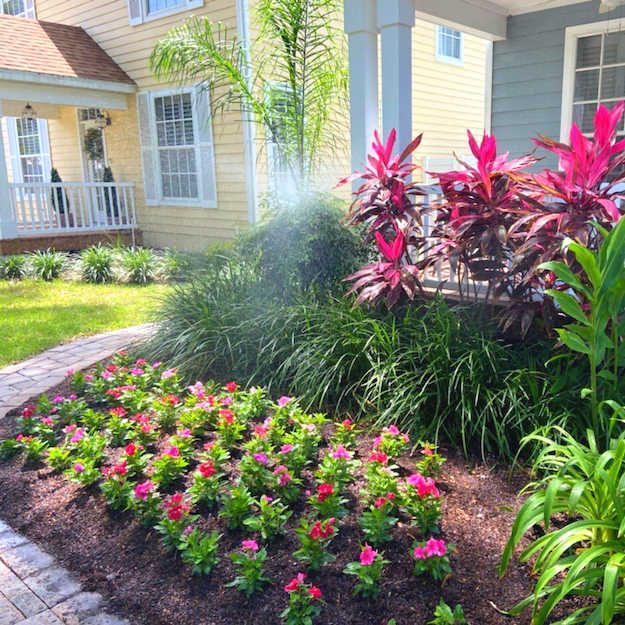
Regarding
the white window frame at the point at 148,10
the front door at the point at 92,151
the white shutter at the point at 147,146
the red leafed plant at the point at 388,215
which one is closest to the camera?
the red leafed plant at the point at 388,215

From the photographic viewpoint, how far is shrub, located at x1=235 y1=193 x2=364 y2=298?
13.6ft

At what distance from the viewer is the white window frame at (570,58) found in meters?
6.04

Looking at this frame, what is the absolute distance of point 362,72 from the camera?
177 inches

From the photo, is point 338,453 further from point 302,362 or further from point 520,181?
point 520,181

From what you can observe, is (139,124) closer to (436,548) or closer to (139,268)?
(139,268)

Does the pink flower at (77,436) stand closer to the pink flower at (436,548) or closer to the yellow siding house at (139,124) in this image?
the pink flower at (436,548)

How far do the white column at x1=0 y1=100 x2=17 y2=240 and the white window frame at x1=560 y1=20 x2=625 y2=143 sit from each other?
25.1ft

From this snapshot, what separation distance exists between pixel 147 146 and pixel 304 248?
7197mm

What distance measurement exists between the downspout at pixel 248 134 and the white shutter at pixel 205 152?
2.35 ft

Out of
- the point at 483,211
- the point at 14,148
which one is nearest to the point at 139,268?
the point at 483,211

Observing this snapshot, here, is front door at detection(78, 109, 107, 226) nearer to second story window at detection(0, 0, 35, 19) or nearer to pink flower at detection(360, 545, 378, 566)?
second story window at detection(0, 0, 35, 19)

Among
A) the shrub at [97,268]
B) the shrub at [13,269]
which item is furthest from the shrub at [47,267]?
the shrub at [97,268]

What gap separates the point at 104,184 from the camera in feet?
33.7

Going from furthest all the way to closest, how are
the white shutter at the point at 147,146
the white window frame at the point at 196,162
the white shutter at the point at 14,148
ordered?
the white shutter at the point at 14,148 < the white shutter at the point at 147,146 < the white window frame at the point at 196,162
